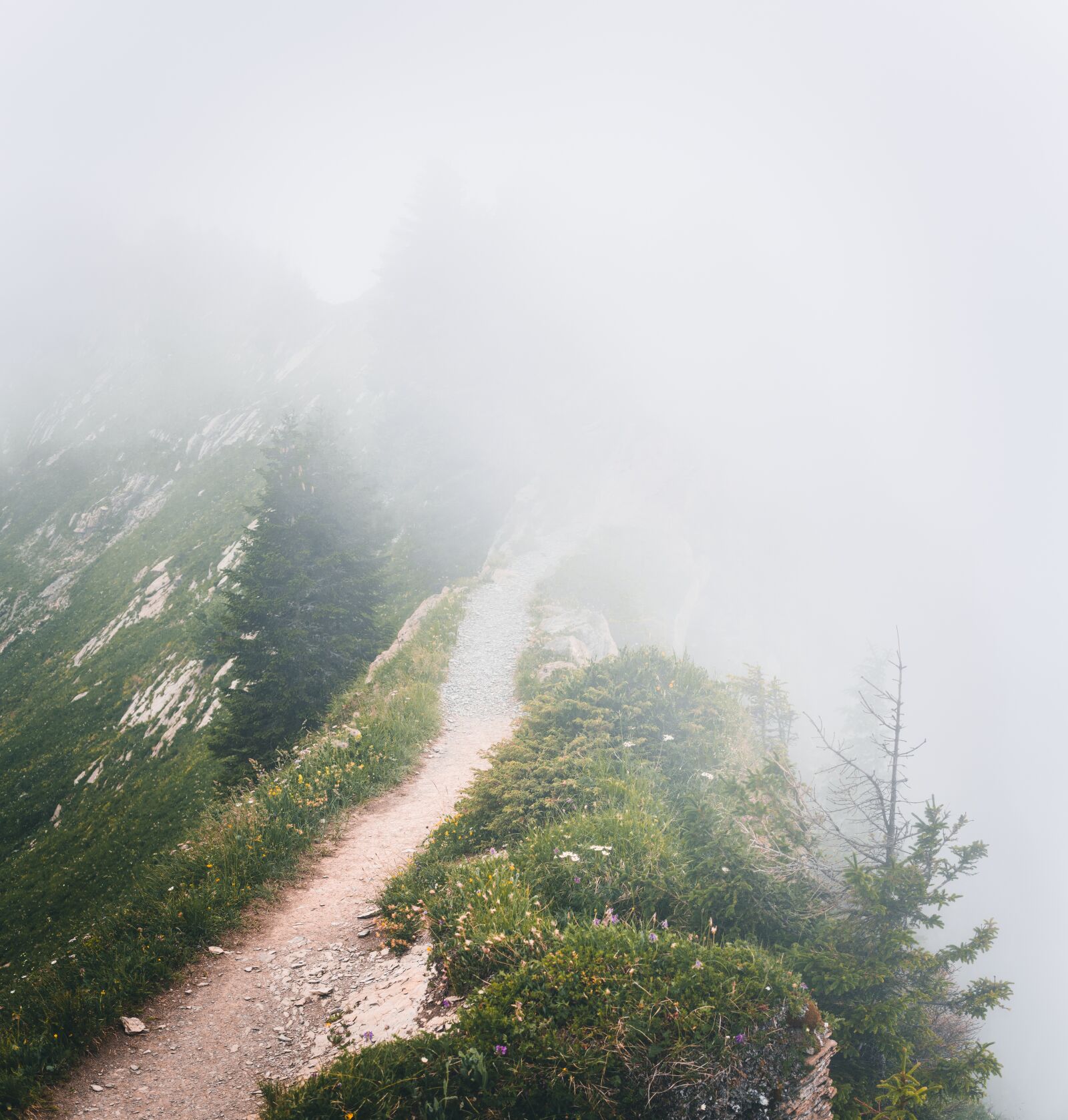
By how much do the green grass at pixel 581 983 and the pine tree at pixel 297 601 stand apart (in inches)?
338

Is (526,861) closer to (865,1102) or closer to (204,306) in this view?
(865,1102)

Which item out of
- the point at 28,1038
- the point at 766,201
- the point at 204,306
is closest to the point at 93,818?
the point at 28,1038

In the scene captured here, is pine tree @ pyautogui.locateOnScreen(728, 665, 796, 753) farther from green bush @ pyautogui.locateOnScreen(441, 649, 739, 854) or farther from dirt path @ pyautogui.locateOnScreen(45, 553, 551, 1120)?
dirt path @ pyautogui.locateOnScreen(45, 553, 551, 1120)

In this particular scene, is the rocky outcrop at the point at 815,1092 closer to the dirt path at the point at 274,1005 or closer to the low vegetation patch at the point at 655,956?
the low vegetation patch at the point at 655,956

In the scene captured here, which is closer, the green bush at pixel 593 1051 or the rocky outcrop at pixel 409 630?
the green bush at pixel 593 1051

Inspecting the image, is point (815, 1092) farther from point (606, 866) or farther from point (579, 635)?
point (579, 635)

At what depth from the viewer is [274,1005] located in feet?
18.5

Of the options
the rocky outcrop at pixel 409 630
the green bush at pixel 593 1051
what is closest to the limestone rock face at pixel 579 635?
the rocky outcrop at pixel 409 630

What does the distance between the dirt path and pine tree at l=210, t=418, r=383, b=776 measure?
6.83 meters

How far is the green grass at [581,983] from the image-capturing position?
147 inches

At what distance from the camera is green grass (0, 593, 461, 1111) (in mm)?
4910

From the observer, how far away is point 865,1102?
4.78 metres

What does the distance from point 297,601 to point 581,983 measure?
14.7 meters

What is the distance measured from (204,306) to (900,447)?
345ft
